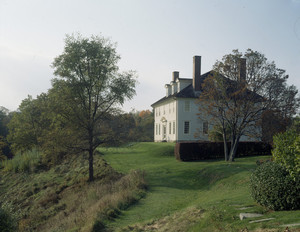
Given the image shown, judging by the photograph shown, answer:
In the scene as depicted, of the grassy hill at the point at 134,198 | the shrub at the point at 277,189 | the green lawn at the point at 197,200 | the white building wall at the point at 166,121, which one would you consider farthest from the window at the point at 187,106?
the shrub at the point at 277,189

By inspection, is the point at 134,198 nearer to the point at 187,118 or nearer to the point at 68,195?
the point at 68,195

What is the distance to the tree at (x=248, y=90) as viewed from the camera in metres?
20.2

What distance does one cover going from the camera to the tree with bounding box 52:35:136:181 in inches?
811

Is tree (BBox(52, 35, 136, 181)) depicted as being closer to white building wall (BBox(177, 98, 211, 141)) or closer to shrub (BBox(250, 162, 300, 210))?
shrub (BBox(250, 162, 300, 210))

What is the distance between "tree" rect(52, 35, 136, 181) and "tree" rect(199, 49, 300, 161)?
6172 mm

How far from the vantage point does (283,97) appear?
20234 mm

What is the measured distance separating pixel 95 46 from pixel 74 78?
8.74ft

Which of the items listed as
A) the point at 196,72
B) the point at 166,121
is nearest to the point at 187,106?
the point at 196,72

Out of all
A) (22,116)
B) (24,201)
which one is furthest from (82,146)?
(22,116)

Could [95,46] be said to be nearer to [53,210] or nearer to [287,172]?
[53,210]

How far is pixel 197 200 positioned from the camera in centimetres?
1246

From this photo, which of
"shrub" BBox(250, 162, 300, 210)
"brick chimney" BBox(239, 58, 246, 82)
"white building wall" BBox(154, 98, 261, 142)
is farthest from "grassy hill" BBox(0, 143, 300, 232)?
"white building wall" BBox(154, 98, 261, 142)

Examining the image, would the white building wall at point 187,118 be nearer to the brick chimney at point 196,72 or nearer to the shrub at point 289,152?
the brick chimney at point 196,72

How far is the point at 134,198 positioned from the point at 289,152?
26.0 feet
